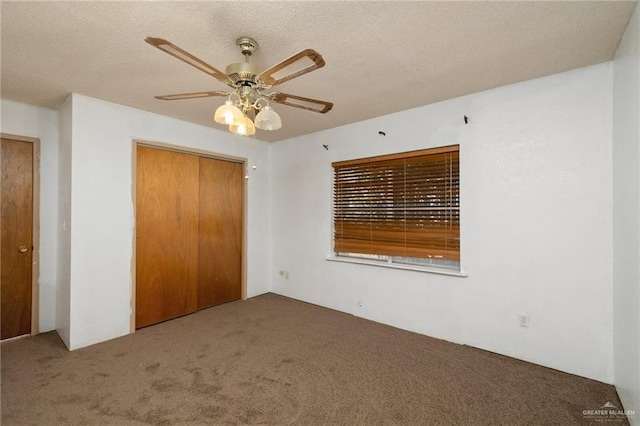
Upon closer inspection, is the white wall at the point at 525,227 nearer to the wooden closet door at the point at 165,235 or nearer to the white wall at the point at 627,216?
the white wall at the point at 627,216

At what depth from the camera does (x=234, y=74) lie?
167cm

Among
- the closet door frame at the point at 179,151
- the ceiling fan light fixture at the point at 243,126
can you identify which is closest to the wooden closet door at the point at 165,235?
the closet door frame at the point at 179,151

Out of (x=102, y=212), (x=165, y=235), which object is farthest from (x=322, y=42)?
(x=165, y=235)

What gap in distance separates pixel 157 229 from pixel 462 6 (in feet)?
11.6

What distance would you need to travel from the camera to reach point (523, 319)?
2.54m

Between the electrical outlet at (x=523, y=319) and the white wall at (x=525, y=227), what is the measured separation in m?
0.04

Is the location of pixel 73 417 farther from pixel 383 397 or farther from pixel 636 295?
pixel 636 295

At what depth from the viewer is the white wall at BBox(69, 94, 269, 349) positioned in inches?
112

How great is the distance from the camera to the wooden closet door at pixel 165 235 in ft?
11.0

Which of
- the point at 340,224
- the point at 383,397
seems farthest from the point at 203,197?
the point at 383,397

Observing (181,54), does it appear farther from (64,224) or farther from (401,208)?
(64,224)

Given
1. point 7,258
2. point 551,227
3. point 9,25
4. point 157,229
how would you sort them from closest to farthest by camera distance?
point 9,25 < point 551,227 < point 7,258 < point 157,229

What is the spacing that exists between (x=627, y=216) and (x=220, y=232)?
4.06 m

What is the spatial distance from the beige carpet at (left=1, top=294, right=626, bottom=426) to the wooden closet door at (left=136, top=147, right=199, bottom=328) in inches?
18.3
